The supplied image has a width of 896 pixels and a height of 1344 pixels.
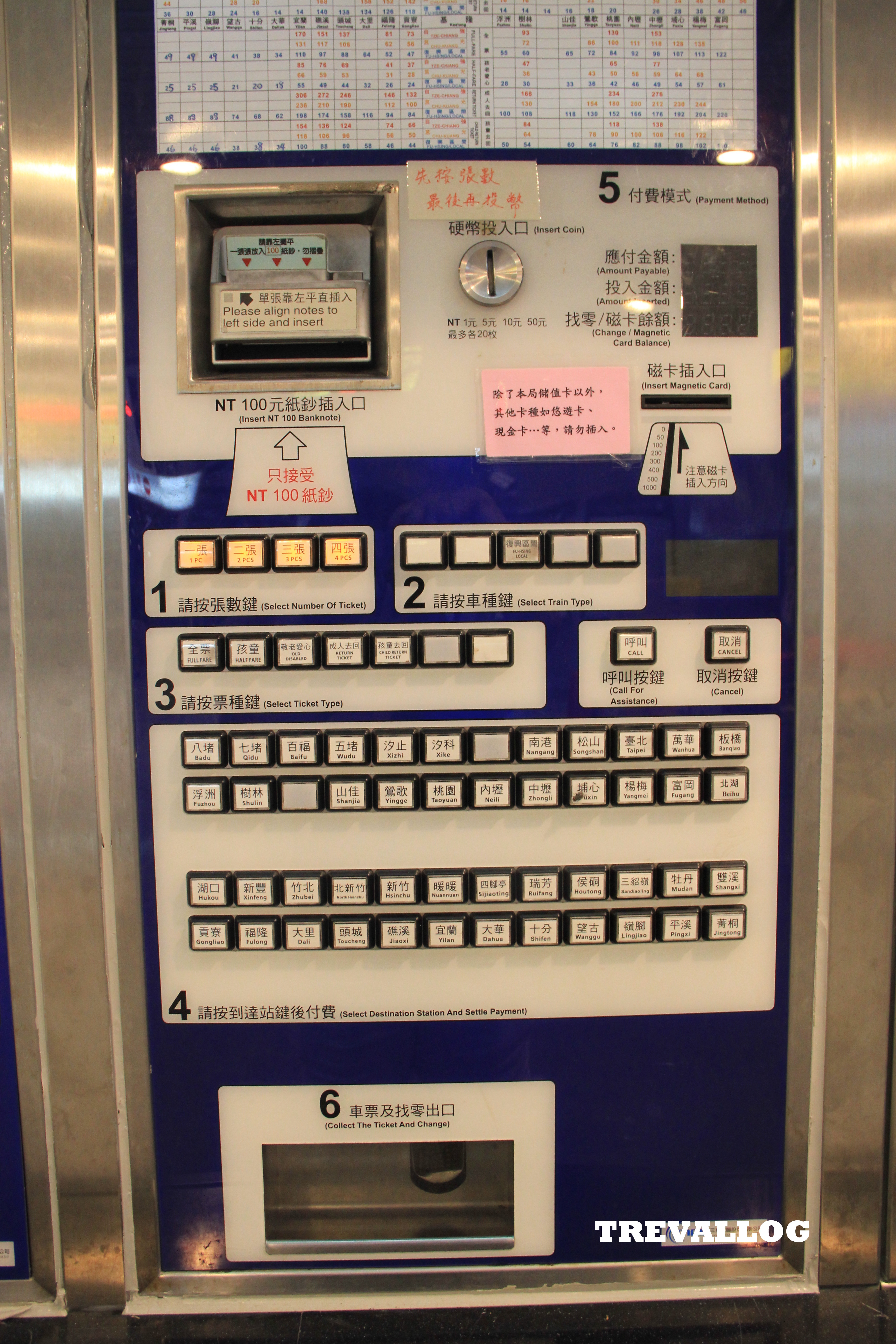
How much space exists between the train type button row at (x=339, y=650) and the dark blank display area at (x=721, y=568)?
0.26 m

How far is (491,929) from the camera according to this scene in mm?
1080

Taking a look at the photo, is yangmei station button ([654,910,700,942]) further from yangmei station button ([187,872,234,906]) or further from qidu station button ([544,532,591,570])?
yangmei station button ([187,872,234,906])

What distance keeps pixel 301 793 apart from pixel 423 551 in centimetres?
37

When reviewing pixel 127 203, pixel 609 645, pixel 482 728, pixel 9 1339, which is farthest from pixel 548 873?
pixel 127 203

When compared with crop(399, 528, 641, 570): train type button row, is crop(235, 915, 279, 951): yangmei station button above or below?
below

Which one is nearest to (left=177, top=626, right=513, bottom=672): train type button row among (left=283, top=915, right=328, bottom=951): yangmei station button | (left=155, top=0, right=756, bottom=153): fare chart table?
(left=283, top=915, right=328, bottom=951): yangmei station button

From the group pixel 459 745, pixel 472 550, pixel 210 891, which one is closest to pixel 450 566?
pixel 472 550

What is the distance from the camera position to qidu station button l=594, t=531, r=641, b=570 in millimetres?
1055

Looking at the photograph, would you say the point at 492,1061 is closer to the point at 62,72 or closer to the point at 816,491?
the point at 816,491

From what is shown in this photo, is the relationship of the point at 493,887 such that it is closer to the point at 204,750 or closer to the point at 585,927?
the point at 585,927

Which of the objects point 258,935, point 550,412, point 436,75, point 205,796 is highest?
point 436,75

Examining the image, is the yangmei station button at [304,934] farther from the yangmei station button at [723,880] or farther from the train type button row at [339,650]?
the yangmei station button at [723,880]

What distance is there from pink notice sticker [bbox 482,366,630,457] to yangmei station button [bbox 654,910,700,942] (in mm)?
654

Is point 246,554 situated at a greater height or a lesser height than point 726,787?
greater
